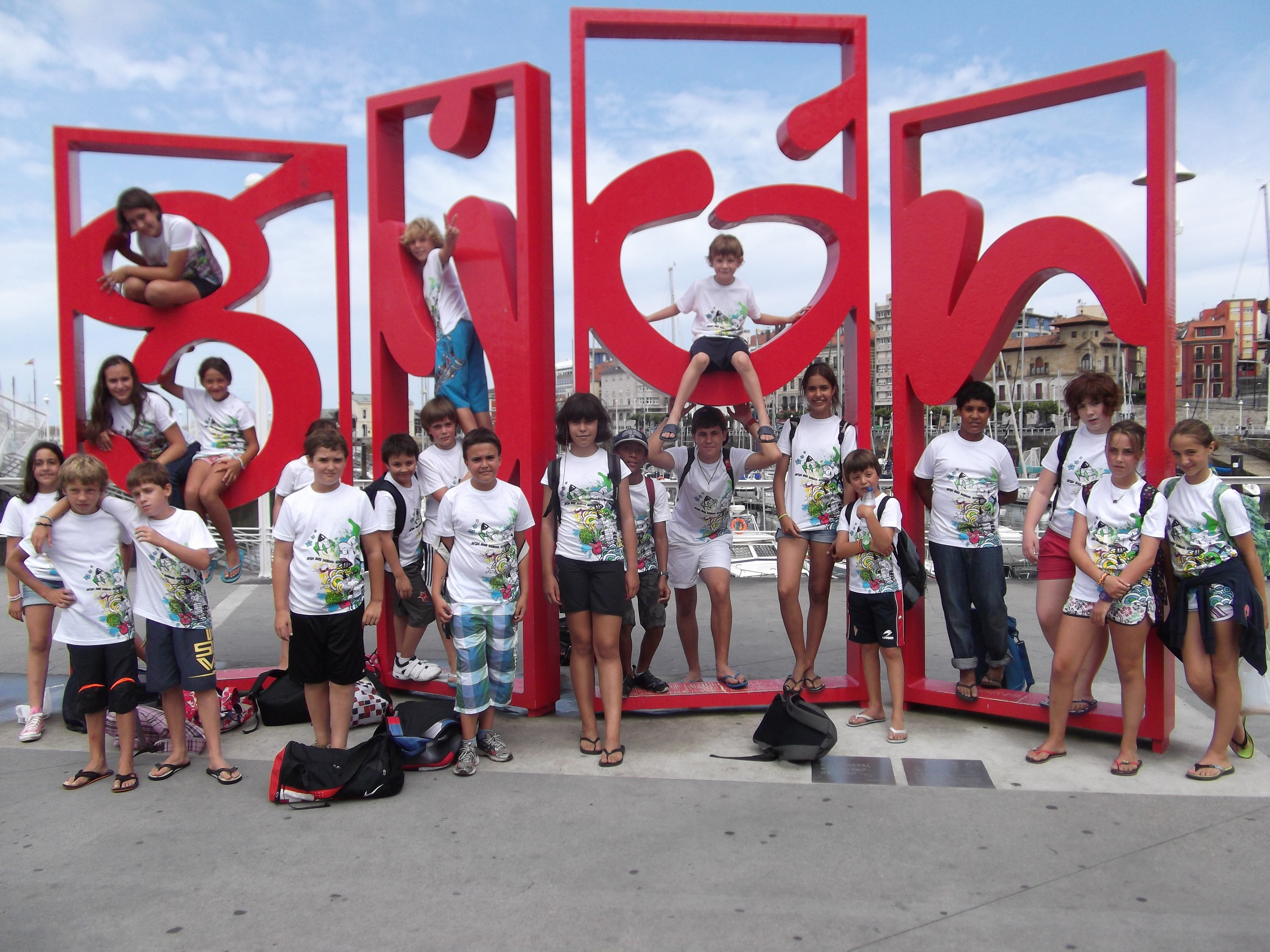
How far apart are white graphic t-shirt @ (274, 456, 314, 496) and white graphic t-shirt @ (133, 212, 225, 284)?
1616mm

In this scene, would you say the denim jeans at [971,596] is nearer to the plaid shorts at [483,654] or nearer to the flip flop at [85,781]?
the plaid shorts at [483,654]

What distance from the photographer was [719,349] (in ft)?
16.8

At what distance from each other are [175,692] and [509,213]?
3.31 m

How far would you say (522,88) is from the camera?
5086mm

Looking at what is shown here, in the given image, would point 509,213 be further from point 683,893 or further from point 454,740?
point 683,893

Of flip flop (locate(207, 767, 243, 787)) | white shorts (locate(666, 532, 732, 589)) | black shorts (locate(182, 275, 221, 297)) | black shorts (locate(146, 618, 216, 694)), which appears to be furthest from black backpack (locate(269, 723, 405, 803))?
black shorts (locate(182, 275, 221, 297))

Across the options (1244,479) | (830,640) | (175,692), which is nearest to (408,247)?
(175,692)

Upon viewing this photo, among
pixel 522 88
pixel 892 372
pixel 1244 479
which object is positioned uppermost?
pixel 522 88

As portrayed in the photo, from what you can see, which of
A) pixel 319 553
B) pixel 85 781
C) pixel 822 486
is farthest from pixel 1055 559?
pixel 85 781

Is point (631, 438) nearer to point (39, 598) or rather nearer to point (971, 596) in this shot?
point (971, 596)

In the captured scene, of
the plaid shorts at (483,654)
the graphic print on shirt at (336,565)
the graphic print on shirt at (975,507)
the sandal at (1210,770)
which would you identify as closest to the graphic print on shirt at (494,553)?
the plaid shorts at (483,654)

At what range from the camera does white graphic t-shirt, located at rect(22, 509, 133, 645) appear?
4.20 m

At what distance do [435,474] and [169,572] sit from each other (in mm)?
1585

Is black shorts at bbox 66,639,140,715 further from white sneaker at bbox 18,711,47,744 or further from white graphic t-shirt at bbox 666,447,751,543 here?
white graphic t-shirt at bbox 666,447,751,543
